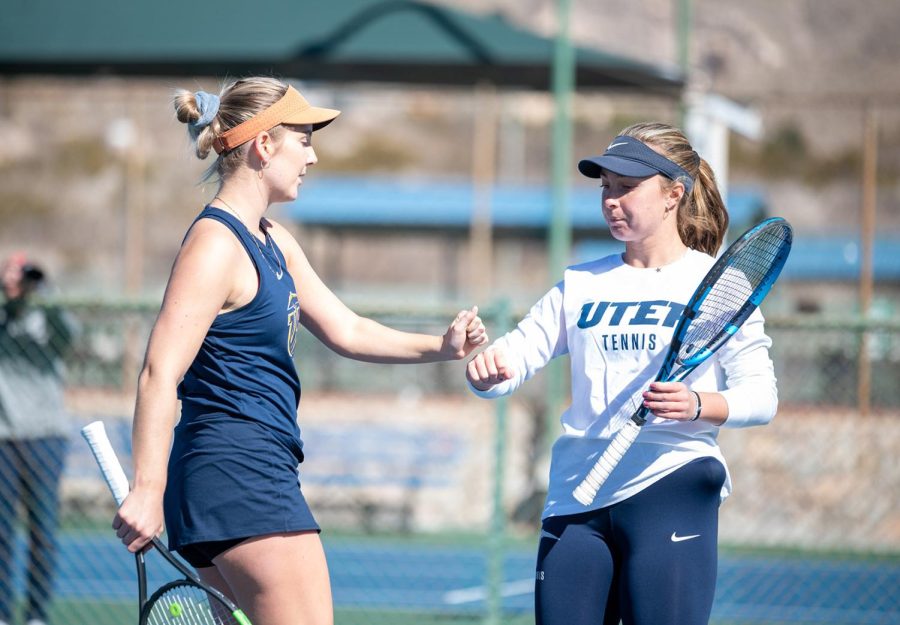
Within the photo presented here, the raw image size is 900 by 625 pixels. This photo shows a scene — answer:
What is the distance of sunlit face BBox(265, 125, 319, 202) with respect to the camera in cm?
300

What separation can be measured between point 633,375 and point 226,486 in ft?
3.52

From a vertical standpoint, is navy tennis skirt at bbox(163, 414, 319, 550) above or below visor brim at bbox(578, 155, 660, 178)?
below

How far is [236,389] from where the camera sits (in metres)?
2.89

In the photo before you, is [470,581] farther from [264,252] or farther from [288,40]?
[264,252]

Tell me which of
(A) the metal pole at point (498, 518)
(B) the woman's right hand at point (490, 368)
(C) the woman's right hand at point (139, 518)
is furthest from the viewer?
(A) the metal pole at point (498, 518)

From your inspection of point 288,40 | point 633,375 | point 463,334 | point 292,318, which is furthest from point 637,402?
point 288,40

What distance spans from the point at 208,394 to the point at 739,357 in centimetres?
135

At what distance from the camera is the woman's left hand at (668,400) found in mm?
2871

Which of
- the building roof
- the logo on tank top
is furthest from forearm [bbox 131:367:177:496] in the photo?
the building roof

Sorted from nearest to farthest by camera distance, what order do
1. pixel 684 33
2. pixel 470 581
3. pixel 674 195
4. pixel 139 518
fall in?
pixel 139 518 < pixel 674 195 < pixel 470 581 < pixel 684 33

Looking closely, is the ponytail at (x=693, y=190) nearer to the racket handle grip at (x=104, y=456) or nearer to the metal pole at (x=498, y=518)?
the racket handle grip at (x=104, y=456)

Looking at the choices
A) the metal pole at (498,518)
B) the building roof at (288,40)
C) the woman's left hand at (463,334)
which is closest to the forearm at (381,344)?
the woman's left hand at (463,334)

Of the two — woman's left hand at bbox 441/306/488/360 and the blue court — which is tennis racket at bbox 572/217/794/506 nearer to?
woman's left hand at bbox 441/306/488/360

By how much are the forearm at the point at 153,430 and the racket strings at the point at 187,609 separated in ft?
0.91
